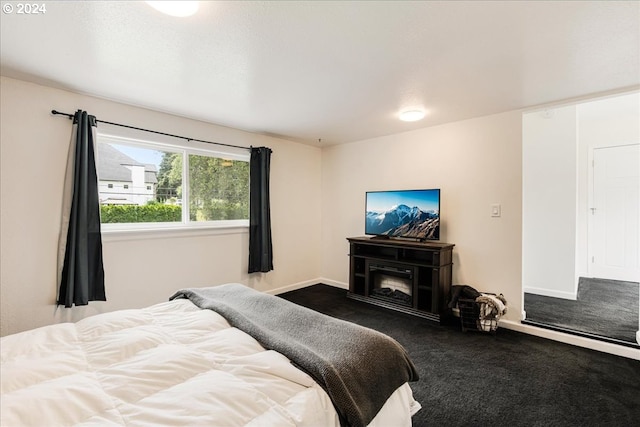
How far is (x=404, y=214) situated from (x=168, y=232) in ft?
9.22

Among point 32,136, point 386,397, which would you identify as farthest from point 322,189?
point 386,397

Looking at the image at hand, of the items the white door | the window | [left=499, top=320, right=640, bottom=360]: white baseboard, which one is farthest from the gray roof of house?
the white door

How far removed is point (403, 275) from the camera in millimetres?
3637

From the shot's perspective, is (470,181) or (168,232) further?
(470,181)

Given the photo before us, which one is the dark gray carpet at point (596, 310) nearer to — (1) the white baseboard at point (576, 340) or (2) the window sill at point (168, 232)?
(1) the white baseboard at point (576, 340)

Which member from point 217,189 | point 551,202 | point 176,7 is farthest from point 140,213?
point 551,202

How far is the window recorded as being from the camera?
294 cm

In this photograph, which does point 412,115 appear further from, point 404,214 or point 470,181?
point 404,214

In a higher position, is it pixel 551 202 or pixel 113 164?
pixel 113 164

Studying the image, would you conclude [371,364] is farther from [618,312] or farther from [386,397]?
[618,312]

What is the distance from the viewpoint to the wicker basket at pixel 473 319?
2.90 m

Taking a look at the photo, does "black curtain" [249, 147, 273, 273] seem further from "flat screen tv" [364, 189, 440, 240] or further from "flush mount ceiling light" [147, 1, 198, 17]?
"flush mount ceiling light" [147, 1, 198, 17]

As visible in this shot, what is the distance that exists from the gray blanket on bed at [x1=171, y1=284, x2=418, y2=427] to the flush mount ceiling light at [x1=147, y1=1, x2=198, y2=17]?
1641mm

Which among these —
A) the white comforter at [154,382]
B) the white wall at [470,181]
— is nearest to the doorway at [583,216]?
the white wall at [470,181]
